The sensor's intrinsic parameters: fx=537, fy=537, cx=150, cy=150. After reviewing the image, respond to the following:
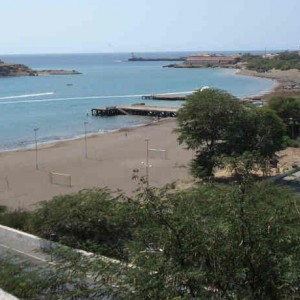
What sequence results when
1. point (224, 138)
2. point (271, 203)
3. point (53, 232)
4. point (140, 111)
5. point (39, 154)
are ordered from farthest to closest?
1. point (140, 111)
2. point (39, 154)
3. point (224, 138)
4. point (53, 232)
5. point (271, 203)

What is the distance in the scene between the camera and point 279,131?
31531 mm

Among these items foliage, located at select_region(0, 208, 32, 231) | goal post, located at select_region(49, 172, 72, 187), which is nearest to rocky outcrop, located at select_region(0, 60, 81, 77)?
goal post, located at select_region(49, 172, 72, 187)

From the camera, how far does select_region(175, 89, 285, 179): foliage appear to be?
28391 millimetres

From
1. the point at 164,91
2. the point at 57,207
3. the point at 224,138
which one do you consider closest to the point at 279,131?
the point at 224,138

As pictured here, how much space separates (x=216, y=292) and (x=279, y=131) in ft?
85.7

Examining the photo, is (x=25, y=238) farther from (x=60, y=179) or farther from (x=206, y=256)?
(x=60, y=179)

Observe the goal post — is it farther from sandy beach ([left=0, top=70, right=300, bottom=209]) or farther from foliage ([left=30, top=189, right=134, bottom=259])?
foliage ([left=30, top=189, right=134, bottom=259])

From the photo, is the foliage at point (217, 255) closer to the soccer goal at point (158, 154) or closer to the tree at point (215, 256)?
the tree at point (215, 256)

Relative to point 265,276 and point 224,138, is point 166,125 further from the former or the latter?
point 265,276

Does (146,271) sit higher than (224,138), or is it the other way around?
(146,271)

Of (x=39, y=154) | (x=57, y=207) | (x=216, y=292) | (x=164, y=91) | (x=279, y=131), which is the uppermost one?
(x=216, y=292)

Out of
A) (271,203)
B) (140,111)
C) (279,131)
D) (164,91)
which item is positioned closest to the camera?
(271,203)

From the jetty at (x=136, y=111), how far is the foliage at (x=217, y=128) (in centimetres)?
4209

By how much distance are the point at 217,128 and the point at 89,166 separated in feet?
39.2
